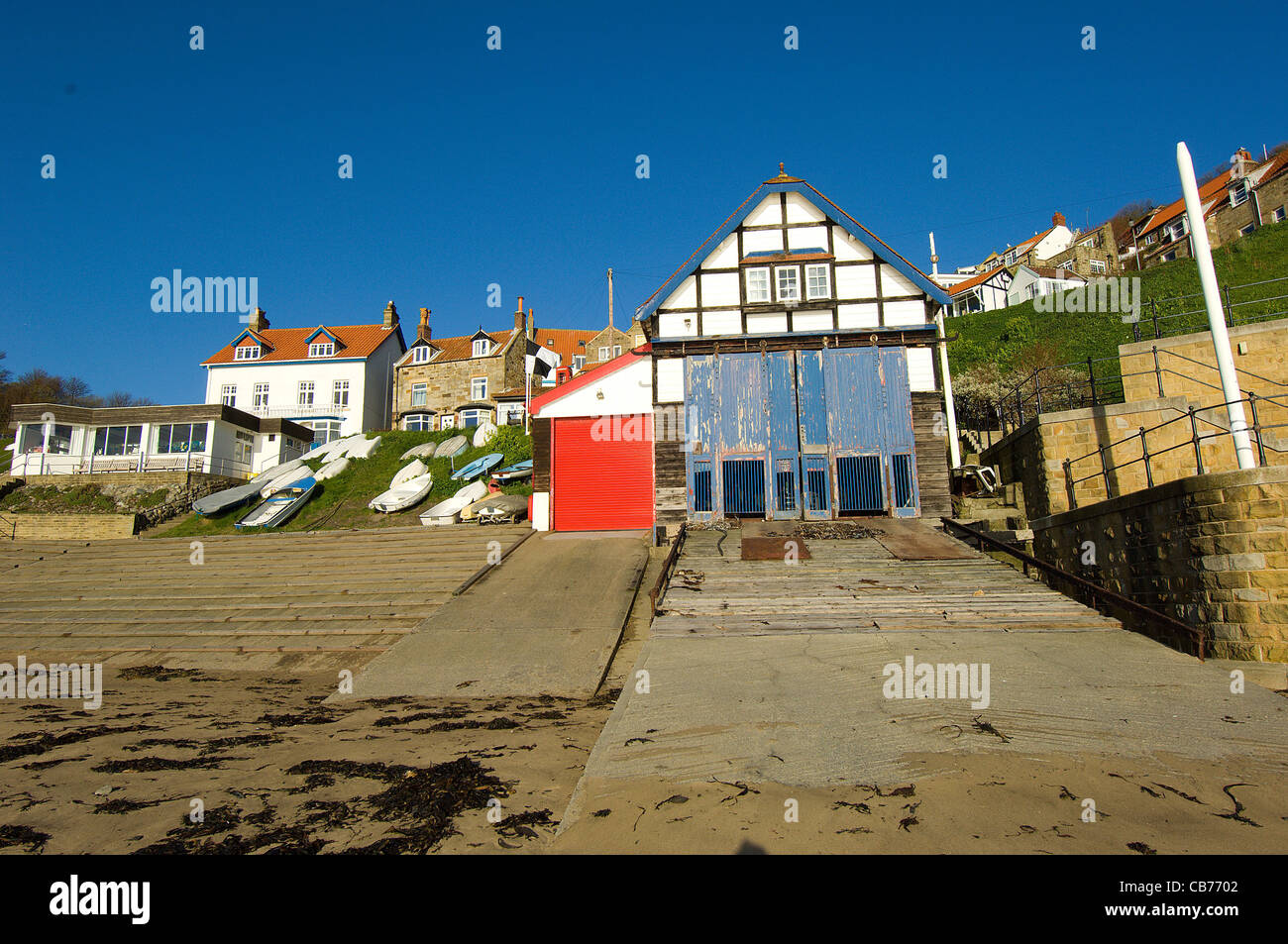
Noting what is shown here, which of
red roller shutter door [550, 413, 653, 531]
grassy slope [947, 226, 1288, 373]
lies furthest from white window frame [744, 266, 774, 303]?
grassy slope [947, 226, 1288, 373]

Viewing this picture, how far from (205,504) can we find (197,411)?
32.5ft

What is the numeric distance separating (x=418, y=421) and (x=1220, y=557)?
44.1m

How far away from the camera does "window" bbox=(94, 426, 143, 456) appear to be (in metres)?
33.2

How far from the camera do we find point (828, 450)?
16.9 m

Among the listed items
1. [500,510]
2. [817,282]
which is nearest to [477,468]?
[500,510]

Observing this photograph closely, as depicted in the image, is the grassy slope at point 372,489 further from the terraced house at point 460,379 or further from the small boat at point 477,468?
the terraced house at point 460,379

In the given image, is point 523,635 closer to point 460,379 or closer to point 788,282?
point 788,282

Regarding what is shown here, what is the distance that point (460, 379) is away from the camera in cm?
4725

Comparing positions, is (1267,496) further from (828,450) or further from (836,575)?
(828,450)

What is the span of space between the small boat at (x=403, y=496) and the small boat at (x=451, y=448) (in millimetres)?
4909

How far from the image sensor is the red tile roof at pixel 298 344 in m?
46.2

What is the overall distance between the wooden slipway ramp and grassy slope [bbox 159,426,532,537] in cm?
474

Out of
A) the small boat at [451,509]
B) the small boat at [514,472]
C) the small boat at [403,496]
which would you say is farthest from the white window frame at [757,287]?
the small boat at [403,496]
